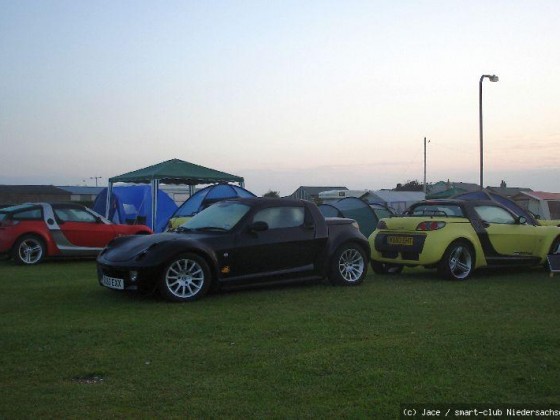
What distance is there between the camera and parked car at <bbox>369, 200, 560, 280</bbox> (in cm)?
1016

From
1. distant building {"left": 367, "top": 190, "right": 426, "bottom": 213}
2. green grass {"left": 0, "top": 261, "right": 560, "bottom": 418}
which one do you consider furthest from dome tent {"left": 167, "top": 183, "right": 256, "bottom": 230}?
distant building {"left": 367, "top": 190, "right": 426, "bottom": 213}

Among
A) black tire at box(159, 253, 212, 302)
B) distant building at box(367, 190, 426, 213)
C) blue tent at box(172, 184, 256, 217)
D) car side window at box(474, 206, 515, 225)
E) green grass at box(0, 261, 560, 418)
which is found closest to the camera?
green grass at box(0, 261, 560, 418)

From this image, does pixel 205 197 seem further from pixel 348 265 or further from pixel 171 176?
pixel 348 265

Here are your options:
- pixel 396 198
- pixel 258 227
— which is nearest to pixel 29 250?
pixel 258 227

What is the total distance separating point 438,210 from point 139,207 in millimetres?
13478

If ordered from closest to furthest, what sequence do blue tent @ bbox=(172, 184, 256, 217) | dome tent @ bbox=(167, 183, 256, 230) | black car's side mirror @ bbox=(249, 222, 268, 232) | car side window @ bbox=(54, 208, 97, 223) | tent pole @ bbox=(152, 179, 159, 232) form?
black car's side mirror @ bbox=(249, 222, 268, 232), car side window @ bbox=(54, 208, 97, 223), dome tent @ bbox=(167, 183, 256, 230), blue tent @ bbox=(172, 184, 256, 217), tent pole @ bbox=(152, 179, 159, 232)

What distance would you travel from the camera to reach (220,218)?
899cm

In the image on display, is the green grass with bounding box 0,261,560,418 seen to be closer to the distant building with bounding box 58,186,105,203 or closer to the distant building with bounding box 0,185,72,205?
the distant building with bounding box 0,185,72,205

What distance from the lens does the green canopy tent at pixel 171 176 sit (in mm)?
20141

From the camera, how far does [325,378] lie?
15.0ft

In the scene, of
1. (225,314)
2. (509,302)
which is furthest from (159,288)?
(509,302)

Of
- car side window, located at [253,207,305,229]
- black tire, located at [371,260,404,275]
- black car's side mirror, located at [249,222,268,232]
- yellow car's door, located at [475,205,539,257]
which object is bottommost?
black tire, located at [371,260,404,275]

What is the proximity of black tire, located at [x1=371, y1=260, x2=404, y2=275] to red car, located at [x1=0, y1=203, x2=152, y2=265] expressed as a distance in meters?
6.44

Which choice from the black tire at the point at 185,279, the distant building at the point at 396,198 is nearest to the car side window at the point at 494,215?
the black tire at the point at 185,279
